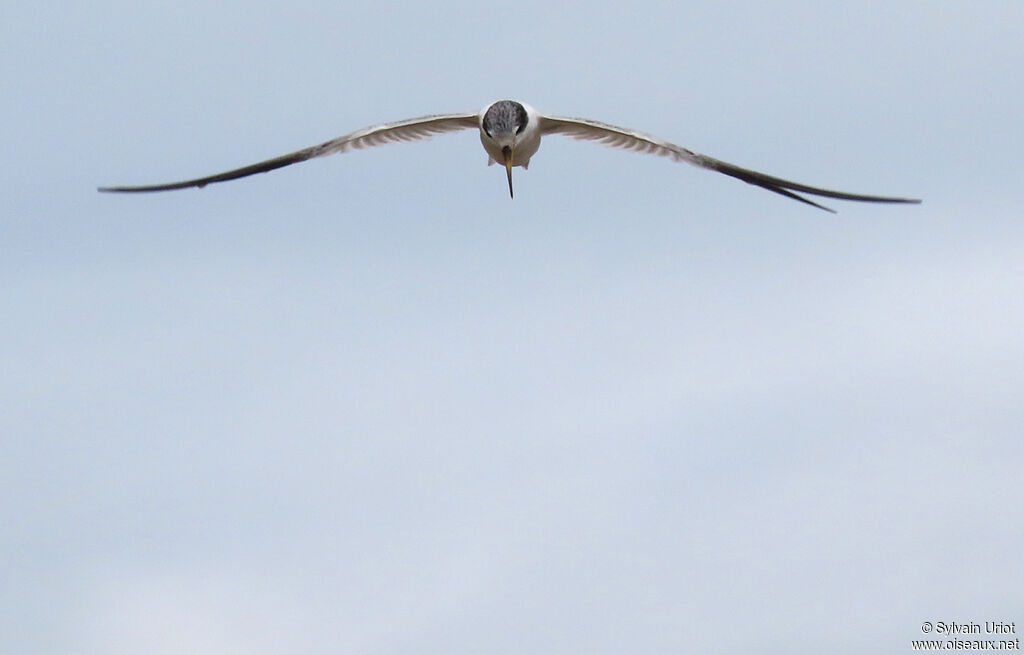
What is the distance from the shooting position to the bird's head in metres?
25.7

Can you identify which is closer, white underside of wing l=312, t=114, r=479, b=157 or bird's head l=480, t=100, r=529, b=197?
bird's head l=480, t=100, r=529, b=197

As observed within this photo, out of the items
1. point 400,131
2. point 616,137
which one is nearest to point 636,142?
point 616,137

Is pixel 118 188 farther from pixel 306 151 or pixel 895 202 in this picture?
pixel 895 202

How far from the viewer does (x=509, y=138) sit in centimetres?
2566

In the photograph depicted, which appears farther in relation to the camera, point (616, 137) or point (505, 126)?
point (616, 137)

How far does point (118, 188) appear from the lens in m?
24.0

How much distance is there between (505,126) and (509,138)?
223 millimetres

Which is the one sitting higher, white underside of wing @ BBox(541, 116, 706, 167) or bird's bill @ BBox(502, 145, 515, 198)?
white underside of wing @ BBox(541, 116, 706, 167)

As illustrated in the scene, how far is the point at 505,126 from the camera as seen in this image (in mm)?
25672

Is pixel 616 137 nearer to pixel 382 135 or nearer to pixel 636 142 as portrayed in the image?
pixel 636 142

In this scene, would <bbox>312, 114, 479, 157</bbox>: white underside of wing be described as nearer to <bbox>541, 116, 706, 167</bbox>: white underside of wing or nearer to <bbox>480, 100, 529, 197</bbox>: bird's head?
<bbox>480, 100, 529, 197</bbox>: bird's head

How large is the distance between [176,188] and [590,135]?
294 inches

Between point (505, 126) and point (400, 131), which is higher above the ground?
point (400, 131)

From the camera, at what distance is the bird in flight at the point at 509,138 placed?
25656 millimetres
